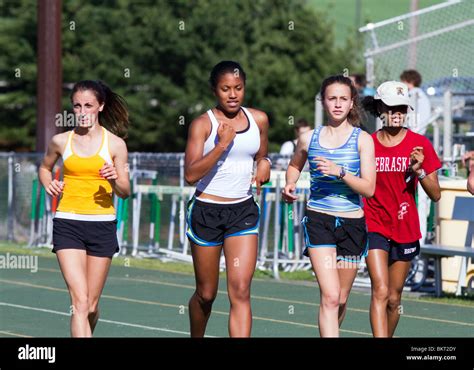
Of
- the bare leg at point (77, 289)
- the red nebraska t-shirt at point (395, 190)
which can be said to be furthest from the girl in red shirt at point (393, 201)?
the bare leg at point (77, 289)

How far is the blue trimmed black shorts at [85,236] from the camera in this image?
8.91 meters

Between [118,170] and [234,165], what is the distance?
0.79 m

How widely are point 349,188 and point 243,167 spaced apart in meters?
0.74

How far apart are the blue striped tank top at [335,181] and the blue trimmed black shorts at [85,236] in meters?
1.43

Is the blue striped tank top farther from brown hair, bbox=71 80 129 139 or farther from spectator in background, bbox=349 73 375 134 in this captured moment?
spectator in background, bbox=349 73 375 134

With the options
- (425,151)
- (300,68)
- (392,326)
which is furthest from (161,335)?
(300,68)

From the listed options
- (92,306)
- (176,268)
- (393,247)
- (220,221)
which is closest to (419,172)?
(393,247)

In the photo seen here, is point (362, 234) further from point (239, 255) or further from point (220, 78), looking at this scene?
point (220, 78)

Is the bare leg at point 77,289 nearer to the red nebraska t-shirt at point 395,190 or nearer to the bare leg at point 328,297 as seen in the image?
the bare leg at point 328,297

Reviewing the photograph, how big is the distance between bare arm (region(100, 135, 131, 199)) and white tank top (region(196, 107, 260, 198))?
520mm

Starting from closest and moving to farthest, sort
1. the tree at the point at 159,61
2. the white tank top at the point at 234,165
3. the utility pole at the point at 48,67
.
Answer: the white tank top at the point at 234,165 < the utility pole at the point at 48,67 < the tree at the point at 159,61

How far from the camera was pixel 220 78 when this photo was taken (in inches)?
351
